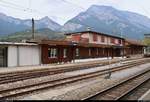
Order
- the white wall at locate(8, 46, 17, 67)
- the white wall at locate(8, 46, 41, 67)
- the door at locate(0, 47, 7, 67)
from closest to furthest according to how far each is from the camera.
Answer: the door at locate(0, 47, 7, 67), the white wall at locate(8, 46, 17, 67), the white wall at locate(8, 46, 41, 67)

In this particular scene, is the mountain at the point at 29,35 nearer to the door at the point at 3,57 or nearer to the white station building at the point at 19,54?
the white station building at the point at 19,54

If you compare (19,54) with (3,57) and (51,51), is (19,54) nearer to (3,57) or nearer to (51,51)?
(3,57)

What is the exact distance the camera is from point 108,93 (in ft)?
46.8

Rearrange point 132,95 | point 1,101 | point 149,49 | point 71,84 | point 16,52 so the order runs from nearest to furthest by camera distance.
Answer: point 1,101
point 132,95
point 71,84
point 16,52
point 149,49

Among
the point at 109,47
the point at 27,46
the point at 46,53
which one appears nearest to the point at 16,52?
the point at 27,46

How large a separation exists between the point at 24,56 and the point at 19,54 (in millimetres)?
1062

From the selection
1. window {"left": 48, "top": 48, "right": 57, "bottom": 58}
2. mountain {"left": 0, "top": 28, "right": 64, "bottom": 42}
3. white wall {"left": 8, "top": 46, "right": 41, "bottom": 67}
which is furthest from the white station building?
mountain {"left": 0, "top": 28, "right": 64, "bottom": 42}

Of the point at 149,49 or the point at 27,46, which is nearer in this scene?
the point at 27,46

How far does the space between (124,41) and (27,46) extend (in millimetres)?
45219

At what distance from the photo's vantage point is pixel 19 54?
112 feet

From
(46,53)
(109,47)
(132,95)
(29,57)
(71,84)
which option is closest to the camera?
(132,95)

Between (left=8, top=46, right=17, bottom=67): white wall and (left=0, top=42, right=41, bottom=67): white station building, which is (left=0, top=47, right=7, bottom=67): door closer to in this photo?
(left=0, top=42, right=41, bottom=67): white station building

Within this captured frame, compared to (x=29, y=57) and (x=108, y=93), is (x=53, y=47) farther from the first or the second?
(x=108, y=93)

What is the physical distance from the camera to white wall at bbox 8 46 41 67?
3312 centimetres
